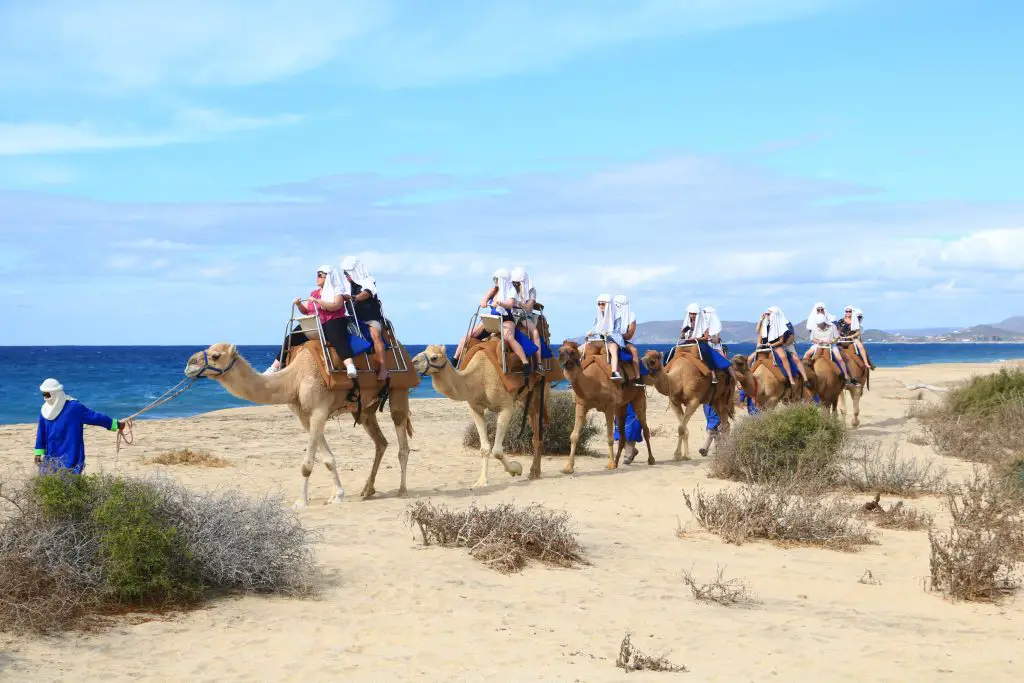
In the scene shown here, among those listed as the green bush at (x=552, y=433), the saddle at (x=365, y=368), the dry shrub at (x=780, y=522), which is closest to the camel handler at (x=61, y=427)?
the saddle at (x=365, y=368)

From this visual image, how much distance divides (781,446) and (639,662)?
8.10 metres

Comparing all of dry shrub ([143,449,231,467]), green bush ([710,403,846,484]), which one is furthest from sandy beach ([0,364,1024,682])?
dry shrub ([143,449,231,467])

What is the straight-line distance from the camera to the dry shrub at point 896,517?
11.3 m

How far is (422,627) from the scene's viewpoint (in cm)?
752

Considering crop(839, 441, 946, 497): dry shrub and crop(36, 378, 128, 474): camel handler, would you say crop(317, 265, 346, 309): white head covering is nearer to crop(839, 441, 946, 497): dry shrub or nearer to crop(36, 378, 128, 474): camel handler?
crop(36, 378, 128, 474): camel handler

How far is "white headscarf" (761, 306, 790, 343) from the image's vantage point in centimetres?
2055

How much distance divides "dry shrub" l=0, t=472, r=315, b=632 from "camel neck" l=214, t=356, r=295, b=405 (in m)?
3.24

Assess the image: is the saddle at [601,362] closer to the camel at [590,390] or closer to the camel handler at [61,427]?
the camel at [590,390]

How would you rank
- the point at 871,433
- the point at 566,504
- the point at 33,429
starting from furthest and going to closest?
the point at 33,429 → the point at 871,433 → the point at 566,504

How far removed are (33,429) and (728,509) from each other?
1990 centimetres

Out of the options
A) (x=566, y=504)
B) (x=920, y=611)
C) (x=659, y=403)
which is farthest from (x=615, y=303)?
(x=659, y=403)

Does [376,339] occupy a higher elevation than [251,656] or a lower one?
higher

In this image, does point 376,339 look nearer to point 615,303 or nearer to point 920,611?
point 615,303

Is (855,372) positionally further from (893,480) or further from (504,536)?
(504,536)
